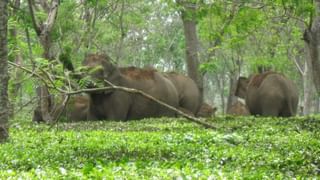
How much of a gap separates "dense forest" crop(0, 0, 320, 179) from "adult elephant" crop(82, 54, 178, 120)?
1.3 inches

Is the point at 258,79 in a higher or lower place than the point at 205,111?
higher

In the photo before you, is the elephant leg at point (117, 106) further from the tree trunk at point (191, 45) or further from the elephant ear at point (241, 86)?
the elephant ear at point (241, 86)

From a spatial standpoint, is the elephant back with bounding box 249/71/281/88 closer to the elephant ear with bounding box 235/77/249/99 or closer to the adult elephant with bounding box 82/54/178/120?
the elephant ear with bounding box 235/77/249/99

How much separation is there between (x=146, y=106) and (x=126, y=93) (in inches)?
42.7

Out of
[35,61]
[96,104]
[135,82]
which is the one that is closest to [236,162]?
[35,61]

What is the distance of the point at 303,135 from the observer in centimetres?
1154

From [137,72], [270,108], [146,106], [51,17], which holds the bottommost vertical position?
[270,108]

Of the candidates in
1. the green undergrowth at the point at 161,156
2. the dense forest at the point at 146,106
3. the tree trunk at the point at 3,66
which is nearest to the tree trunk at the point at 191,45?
the dense forest at the point at 146,106

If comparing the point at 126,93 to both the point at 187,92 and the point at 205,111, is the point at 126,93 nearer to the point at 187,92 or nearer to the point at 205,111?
the point at 187,92

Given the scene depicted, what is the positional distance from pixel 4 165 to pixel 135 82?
46.2 ft

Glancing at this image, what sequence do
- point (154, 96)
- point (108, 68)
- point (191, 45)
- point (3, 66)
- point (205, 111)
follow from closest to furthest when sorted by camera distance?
point (3, 66), point (108, 68), point (154, 96), point (191, 45), point (205, 111)

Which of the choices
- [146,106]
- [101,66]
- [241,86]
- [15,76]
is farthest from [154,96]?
[15,76]

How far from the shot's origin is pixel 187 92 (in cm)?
2522

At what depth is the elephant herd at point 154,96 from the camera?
20.0 meters
